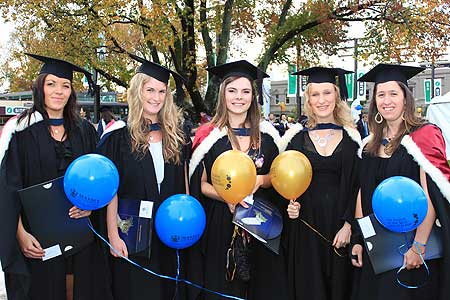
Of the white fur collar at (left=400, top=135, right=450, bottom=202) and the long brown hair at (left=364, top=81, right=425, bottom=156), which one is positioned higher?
the long brown hair at (left=364, top=81, right=425, bottom=156)

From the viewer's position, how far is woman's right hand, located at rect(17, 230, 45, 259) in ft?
9.80

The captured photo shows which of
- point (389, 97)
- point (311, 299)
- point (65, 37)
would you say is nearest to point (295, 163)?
point (389, 97)

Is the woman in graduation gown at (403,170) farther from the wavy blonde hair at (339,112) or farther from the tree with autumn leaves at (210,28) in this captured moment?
the tree with autumn leaves at (210,28)

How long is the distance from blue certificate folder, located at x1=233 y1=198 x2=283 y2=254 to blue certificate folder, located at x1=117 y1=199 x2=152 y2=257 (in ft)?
2.09

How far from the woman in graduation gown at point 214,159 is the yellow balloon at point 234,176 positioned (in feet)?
A: 0.93

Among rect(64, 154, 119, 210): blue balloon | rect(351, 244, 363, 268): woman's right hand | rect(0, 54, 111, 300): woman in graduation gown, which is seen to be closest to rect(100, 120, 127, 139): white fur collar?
rect(0, 54, 111, 300): woman in graduation gown

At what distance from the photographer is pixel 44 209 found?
9.71 feet

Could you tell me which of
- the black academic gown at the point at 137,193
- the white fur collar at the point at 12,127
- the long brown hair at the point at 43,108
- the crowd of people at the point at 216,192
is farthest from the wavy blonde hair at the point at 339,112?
the white fur collar at the point at 12,127

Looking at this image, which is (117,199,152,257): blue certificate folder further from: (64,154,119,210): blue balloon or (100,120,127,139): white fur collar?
(100,120,127,139): white fur collar

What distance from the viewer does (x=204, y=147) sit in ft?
11.5

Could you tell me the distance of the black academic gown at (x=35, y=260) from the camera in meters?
2.93

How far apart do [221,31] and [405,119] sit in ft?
32.0

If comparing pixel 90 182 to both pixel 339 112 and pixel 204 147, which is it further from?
pixel 339 112

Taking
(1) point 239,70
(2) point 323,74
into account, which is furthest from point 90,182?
(2) point 323,74
